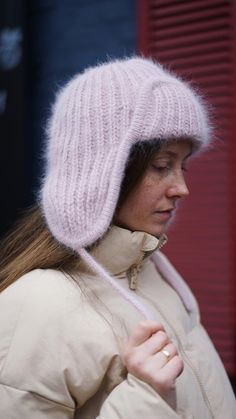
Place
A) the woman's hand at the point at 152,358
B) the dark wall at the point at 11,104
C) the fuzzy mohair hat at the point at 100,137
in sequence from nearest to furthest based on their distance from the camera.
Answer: the woman's hand at the point at 152,358, the fuzzy mohair hat at the point at 100,137, the dark wall at the point at 11,104

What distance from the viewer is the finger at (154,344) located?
140 centimetres

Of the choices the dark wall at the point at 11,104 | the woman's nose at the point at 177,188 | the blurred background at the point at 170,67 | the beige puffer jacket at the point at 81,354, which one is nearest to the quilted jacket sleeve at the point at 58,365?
the beige puffer jacket at the point at 81,354

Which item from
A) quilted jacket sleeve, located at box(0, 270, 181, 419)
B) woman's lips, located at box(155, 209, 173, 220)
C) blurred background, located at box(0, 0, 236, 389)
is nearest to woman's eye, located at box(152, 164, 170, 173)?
woman's lips, located at box(155, 209, 173, 220)

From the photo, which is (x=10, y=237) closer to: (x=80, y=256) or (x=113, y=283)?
(x=80, y=256)

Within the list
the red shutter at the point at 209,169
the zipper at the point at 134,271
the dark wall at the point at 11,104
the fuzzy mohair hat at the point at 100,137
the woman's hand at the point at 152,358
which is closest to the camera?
the woman's hand at the point at 152,358

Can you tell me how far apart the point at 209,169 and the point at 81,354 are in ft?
7.49

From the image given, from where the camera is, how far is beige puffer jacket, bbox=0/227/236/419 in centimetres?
141

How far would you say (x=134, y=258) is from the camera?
1649mm

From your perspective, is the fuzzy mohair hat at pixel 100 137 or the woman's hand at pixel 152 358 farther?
the fuzzy mohair hat at pixel 100 137

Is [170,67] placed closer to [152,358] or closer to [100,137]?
[100,137]

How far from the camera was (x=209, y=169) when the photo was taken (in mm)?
3539

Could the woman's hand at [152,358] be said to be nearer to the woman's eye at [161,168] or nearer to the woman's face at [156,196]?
the woman's face at [156,196]

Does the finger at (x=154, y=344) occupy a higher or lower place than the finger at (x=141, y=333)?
lower

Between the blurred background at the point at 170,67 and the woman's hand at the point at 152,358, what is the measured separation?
159 cm
